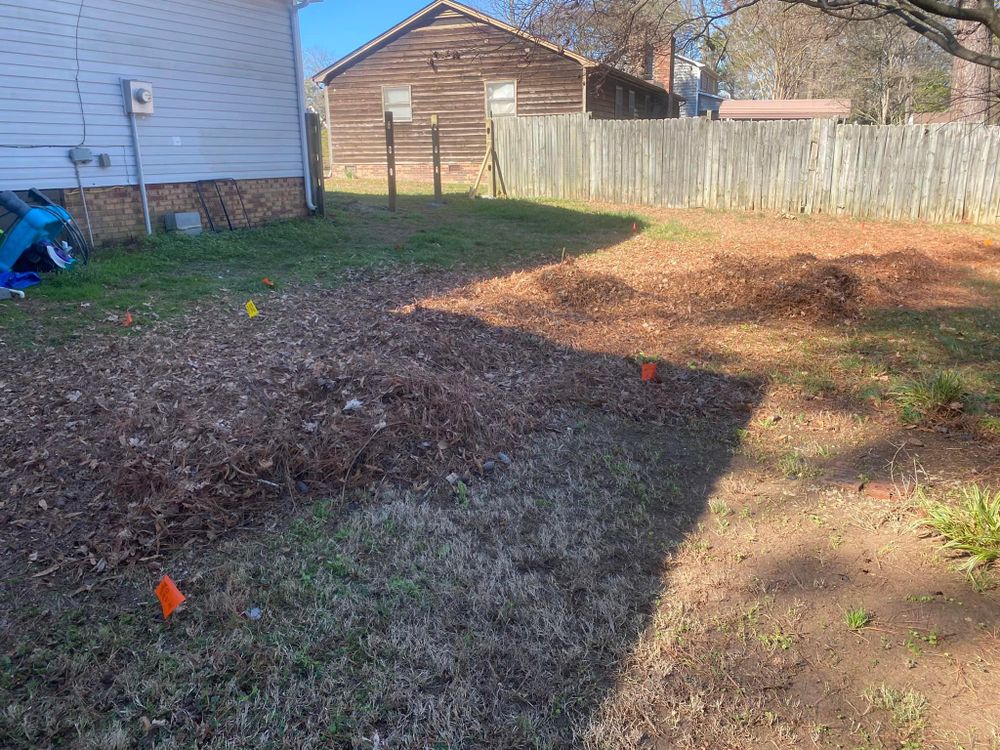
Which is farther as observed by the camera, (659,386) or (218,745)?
(659,386)

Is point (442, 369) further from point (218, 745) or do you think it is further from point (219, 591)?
point (218, 745)

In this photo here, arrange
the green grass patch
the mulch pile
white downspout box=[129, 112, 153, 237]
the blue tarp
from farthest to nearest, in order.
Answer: white downspout box=[129, 112, 153, 237] → the blue tarp → the mulch pile → the green grass patch

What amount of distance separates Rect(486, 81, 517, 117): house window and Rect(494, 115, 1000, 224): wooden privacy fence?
509cm

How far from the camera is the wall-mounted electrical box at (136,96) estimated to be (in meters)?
10.2

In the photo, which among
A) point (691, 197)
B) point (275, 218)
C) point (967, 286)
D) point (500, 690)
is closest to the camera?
point (500, 690)

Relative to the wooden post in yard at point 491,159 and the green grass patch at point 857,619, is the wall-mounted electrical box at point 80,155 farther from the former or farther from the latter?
the wooden post in yard at point 491,159

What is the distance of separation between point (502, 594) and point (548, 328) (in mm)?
4170

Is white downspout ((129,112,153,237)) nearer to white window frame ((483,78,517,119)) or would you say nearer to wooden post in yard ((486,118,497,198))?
wooden post in yard ((486,118,497,198))

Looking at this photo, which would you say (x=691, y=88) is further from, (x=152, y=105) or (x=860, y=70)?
(x=152, y=105)

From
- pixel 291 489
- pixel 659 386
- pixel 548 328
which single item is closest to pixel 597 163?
pixel 548 328

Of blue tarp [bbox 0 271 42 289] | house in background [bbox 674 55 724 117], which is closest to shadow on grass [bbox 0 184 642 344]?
blue tarp [bbox 0 271 42 289]

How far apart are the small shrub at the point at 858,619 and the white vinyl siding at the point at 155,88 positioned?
32.3ft

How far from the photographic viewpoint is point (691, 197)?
17062 mm

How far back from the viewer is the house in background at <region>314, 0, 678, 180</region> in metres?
22.3
